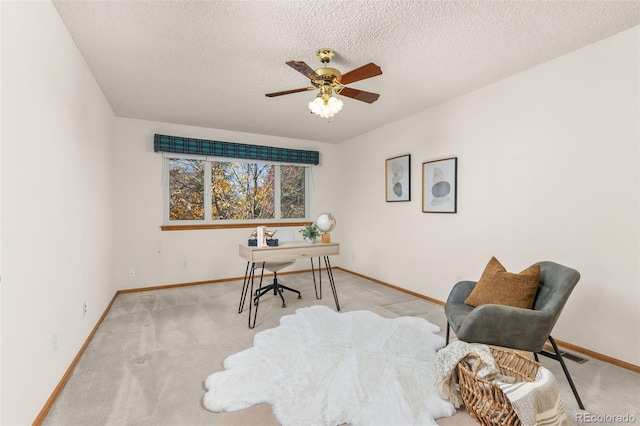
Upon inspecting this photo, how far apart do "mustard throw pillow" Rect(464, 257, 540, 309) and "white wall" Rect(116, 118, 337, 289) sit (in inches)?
86.5

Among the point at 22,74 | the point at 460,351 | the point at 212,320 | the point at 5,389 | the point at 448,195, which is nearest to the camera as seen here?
the point at 5,389

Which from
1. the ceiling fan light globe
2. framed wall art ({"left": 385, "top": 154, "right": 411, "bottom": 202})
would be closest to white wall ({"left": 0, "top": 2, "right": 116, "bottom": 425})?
the ceiling fan light globe

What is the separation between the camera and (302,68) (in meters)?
2.10

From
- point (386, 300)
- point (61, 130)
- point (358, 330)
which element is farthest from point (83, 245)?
point (386, 300)

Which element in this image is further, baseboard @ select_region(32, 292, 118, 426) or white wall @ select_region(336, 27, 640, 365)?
white wall @ select_region(336, 27, 640, 365)

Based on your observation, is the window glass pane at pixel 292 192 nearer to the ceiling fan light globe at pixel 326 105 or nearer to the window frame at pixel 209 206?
the window frame at pixel 209 206

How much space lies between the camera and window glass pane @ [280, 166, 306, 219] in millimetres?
5336

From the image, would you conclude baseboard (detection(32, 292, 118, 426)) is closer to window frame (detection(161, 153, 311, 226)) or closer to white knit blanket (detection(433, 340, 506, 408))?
window frame (detection(161, 153, 311, 226))

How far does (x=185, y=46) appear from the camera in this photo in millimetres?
2336

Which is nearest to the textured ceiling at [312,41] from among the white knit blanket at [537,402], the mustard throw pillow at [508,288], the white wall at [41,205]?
the white wall at [41,205]

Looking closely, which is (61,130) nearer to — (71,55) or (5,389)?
(71,55)

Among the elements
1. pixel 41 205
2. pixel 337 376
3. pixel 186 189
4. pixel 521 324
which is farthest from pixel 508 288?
pixel 186 189

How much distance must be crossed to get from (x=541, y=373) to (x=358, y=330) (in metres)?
Answer: 1.50

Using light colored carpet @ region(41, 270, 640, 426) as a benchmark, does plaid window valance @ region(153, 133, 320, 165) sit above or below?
above
